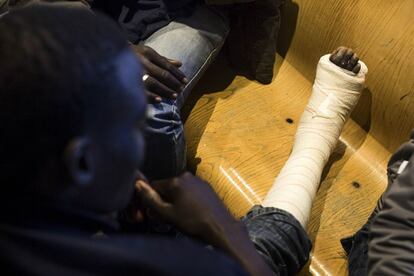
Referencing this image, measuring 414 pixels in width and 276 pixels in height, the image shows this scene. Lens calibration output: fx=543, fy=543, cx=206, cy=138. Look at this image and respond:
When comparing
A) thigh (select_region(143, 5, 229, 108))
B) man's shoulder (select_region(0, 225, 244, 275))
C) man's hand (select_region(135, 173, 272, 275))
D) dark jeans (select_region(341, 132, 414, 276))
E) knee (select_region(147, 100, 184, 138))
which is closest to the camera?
man's shoulder (select_region(0, 225, 244, 275))

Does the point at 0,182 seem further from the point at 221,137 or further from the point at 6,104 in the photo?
the point at 221,137

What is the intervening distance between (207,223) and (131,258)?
0.87 feet

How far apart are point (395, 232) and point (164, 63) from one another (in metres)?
0.55

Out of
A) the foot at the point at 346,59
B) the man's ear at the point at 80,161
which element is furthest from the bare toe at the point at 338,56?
the man's ear at the point at 80,161

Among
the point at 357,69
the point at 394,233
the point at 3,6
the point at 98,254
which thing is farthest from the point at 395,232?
the point at 3,6

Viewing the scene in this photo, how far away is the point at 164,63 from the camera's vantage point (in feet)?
3.68

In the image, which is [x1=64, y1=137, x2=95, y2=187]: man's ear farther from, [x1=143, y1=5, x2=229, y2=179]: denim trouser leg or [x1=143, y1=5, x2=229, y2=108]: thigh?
[x1=143, y1=5, x2=229, y2=108]: thigh

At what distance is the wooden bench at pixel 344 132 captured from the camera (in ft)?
3.80

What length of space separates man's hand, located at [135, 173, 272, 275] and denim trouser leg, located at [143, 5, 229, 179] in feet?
1.04

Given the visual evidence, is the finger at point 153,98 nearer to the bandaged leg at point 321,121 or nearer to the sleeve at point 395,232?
the bandaged leg at point 321,121

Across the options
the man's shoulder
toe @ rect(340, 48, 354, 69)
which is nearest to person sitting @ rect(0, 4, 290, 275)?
the man's shoulder

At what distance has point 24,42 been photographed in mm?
508

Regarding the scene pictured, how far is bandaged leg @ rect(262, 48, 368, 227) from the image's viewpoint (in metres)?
1.11

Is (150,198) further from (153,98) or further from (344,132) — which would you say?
(344,132)
